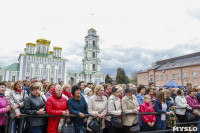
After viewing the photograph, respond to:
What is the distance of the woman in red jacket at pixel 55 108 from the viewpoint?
3861mm

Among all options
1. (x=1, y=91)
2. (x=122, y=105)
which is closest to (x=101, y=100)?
(x=122, y=105)

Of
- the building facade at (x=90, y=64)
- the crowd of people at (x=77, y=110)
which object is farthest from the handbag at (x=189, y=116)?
the building facade at (x=90, y=64)

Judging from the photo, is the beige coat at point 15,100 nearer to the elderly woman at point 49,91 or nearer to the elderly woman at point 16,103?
the elderly woman at point 16,103

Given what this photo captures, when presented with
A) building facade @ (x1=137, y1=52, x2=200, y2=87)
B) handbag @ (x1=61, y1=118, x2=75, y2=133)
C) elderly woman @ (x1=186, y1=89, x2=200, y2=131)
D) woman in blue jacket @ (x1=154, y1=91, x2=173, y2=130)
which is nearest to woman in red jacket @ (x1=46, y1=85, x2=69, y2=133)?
handbag @ (x1=61, y1=118, x2=75, y2=133)

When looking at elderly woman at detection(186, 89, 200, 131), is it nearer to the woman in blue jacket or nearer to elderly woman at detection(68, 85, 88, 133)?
the woman in blue jacket

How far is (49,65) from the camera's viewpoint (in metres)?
52.0

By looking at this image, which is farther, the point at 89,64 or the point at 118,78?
the point at 89,64

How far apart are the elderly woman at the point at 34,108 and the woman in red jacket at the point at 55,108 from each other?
210mm

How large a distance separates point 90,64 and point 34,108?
5970 centimetres

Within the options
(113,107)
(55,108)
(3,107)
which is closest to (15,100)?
(3,107)

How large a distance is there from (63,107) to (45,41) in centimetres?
5777

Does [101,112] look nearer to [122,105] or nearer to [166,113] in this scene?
[122,105]

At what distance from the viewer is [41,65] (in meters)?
50.7

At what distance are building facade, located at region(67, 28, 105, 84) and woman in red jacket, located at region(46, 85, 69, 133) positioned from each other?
57.5m
